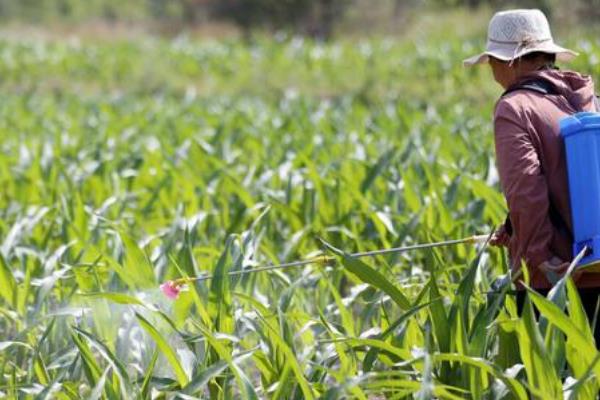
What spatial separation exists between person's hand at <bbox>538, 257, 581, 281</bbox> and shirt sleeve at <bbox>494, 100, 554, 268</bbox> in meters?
0.01

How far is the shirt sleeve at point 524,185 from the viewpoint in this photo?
2.80 meters

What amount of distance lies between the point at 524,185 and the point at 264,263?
2047 millimetres

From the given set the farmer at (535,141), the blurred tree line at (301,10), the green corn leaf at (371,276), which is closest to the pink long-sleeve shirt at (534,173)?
the farmer at (535,141)

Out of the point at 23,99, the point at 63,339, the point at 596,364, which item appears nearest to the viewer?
the point at 596,364

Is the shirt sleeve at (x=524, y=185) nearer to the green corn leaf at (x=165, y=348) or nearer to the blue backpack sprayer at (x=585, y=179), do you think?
the blue backpack sprayer at (x=585, y=179)

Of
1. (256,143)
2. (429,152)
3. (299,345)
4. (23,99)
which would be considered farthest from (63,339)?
(23,99)

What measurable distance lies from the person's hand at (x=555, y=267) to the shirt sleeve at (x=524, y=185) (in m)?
0.01

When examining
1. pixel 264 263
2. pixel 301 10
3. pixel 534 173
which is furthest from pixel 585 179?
pixel 301 10

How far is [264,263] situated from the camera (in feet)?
15.5

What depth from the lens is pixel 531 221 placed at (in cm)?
281

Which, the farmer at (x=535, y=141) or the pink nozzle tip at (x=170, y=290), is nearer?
the farmer at (x=535, y=141)

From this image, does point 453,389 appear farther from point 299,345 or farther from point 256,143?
point 256,143

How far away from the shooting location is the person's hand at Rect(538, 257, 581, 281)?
9.21ft

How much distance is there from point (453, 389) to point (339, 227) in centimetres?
227
